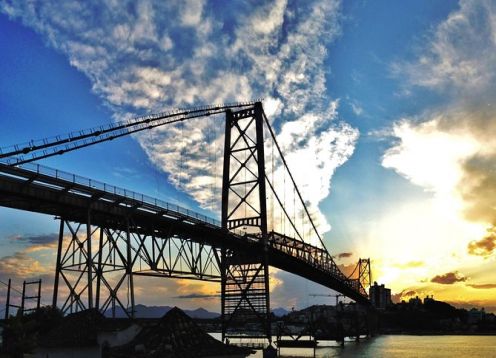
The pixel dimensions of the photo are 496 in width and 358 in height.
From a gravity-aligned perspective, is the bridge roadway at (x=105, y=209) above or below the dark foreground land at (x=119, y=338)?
above

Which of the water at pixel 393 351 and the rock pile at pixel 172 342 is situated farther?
the water at pixel 393 351

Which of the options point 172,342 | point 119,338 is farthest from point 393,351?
point 119,338

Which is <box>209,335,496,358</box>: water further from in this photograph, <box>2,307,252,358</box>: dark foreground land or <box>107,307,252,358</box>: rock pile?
<box>2,307,252,358</box>: dark foreground land

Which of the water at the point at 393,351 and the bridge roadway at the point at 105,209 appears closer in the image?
the bridge roadway at the point at 105,209

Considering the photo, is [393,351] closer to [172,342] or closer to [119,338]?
[172,342]

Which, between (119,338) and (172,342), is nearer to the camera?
(119,338)

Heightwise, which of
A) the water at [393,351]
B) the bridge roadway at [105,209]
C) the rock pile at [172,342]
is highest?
the bridge roadway at [105,209]

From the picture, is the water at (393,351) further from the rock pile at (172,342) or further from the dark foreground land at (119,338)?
the dark foreground land at (119,338)

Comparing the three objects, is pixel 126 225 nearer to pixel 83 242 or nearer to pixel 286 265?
pixel 83 242

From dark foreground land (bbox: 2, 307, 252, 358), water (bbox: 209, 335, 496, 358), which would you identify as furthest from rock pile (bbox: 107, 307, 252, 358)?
water (bbox: 209, 335, 496, 358)

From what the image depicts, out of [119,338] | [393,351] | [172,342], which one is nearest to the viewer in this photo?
[119,338]

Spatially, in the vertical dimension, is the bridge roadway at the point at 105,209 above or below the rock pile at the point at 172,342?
above

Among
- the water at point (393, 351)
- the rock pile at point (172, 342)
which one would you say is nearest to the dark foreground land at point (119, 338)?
the rock pile at point (172, 342)

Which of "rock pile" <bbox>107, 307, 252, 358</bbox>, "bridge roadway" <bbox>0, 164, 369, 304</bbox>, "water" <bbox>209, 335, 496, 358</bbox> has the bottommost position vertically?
"water" <bbox>209, 335, 496, 358</bbox>
